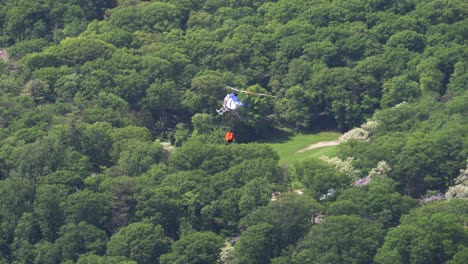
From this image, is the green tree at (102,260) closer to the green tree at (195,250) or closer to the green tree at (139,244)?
the green tree at (139,244)

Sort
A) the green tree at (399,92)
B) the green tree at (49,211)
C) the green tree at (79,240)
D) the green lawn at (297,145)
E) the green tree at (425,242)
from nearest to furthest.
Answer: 1. the green tree at (425,242)
2. the green tree at (79,240)
3. the green tree at (49,211)
4. the green lawn at (297,145)
5. the green tree at (399,92)

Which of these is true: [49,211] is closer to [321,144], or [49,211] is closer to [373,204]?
[373,204]

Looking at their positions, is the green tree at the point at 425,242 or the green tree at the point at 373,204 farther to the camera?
Result: the green tree at the point at 373,204

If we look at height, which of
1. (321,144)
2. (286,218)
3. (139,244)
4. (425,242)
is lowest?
(321,144)

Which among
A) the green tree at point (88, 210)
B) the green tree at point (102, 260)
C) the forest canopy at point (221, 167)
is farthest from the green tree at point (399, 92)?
the green tree at point (102, 260)

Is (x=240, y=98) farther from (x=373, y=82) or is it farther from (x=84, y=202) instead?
(x=84, y=202)

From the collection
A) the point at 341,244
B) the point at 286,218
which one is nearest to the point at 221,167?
the point at 286,218

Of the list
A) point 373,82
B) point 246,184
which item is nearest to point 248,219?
point 246,184

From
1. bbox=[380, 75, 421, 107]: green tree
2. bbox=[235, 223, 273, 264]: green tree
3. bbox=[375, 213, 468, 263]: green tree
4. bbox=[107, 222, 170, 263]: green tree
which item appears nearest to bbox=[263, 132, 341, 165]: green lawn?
bbox=[380, 75, 421, 107]: green tree

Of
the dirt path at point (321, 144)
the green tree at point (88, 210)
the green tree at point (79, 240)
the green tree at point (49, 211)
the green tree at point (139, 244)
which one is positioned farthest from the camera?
the dirt path at point (321, 144)
